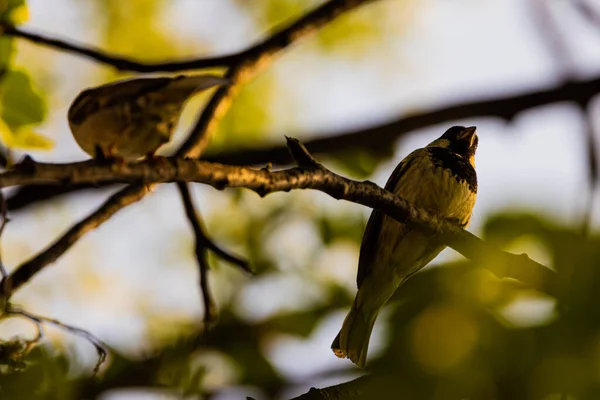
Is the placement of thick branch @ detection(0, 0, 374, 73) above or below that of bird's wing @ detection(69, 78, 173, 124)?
above

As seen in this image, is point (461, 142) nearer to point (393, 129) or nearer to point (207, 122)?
point (393, 129)

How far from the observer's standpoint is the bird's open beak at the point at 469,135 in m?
→ 6.71

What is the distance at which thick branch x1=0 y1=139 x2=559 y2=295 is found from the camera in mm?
1773

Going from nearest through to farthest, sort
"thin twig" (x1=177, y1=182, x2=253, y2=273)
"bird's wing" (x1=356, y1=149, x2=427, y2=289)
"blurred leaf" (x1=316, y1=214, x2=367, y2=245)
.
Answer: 1. "thin twig" (x1=177, y1=182, x2=253, y2=273)
2. "bird's wing" (x1=356, y1=149, x2=427, y2=289)
3. "blurred leaf" (x1=316, y1=214, x2=367, y2=245)

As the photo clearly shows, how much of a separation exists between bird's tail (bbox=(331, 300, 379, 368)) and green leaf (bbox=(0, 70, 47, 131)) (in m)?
2.40

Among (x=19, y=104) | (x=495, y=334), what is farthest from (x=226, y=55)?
(x=495, y=334)

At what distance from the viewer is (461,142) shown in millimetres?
6668

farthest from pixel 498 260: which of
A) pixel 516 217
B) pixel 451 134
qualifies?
pixel 451 134

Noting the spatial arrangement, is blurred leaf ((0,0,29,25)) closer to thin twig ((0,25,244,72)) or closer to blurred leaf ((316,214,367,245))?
thin twig ((0,25,244,72))

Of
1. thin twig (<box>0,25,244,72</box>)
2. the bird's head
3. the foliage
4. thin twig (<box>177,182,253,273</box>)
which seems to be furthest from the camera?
the bird's head

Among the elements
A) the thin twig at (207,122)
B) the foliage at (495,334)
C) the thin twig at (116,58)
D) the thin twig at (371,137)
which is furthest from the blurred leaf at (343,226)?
the foliage at (495,334)

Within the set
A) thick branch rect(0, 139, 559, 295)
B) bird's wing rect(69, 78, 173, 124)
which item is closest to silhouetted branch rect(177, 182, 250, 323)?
thick branch rect(0, 139, 559, 295)

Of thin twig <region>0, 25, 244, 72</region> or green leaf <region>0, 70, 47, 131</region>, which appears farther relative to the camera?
thin twig <region>0, 25, 244, 72</region>

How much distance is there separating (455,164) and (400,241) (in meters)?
0.92
